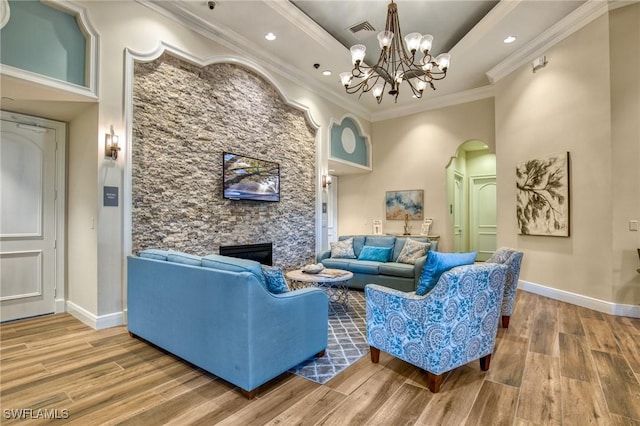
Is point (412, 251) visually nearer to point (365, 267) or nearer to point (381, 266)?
point (381, 266)

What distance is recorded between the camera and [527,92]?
5238 mm

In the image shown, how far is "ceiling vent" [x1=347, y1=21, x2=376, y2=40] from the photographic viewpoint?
15.8 ft

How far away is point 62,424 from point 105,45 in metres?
3.60

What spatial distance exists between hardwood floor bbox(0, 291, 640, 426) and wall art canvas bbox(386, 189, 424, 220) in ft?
15.1

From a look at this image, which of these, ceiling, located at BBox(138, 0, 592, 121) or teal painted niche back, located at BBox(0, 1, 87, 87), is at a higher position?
ceiling, located at BBox(138, 0, 592, 121)

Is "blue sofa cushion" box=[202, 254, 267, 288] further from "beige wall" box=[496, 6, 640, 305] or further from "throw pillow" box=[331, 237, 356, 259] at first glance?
"beige wall" box=[496, 6, 640, 305]

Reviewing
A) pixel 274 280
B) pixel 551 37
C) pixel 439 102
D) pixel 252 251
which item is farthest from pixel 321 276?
pixel 439 102

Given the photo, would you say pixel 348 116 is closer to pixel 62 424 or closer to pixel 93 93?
pixel 93 93

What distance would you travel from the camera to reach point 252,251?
16.9 feet

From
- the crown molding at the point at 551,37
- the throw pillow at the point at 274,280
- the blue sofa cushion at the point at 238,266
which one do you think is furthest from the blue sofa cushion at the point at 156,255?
the crown molding at the point at 551,37

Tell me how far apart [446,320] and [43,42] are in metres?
4.45

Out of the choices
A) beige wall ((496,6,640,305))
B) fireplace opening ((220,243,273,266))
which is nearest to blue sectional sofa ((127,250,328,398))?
fireplace opening ((220,243,273,266))

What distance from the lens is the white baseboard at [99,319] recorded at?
3.37 m

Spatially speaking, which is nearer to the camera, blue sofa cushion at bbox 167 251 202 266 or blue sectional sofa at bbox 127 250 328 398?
blue sectional sofa at bbox 127 250 328 398
